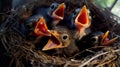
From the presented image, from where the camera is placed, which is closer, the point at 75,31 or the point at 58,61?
the point at 58,61

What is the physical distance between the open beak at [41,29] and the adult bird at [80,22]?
183mm

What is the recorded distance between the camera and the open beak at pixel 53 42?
1.43 meters

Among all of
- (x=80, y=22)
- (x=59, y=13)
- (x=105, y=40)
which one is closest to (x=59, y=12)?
(x=59, y=13)

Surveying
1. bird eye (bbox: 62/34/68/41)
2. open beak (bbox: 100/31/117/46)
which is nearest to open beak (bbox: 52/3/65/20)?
bird eye (bbox: 62/34/68/41)

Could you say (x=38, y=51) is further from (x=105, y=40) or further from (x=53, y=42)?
(x=105, y=40)

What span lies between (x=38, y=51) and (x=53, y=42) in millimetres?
92

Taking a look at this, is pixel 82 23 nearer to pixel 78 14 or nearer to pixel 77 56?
pixel 78 14

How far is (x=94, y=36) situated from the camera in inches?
63.5

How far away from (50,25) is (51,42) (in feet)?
0.76

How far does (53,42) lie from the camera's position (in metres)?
1.46

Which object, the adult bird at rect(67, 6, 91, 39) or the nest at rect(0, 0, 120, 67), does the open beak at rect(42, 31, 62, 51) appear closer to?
the nest at rect(0, 0, 120, 67)

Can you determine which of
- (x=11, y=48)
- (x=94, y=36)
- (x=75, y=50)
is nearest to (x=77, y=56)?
(x=75, y=50)

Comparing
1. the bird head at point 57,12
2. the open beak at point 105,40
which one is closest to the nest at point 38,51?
the open beak at point 105,40

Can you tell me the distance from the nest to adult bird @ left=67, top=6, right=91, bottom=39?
0.14 metres
